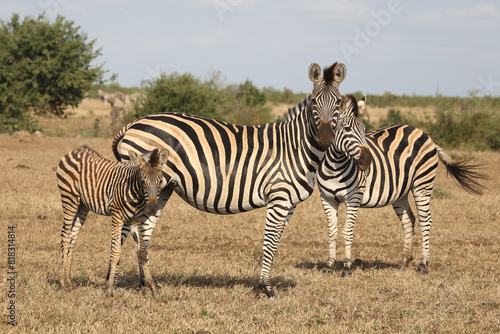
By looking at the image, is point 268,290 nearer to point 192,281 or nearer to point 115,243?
point 192,281

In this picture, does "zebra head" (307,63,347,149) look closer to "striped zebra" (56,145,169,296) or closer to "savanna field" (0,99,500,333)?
"striped zebra" (56,145,169,296)

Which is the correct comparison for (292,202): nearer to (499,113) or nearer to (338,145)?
(338,145)

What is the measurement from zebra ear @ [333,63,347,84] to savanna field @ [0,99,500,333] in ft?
9.17

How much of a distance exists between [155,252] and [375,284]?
368cm

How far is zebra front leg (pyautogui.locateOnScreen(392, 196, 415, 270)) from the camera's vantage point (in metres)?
9.24

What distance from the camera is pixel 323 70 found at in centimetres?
691

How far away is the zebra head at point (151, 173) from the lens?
5996mm

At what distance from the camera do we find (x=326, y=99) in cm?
671

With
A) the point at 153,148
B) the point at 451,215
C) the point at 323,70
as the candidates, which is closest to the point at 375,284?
the point at 323,70

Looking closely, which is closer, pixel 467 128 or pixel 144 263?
pixel 144 263

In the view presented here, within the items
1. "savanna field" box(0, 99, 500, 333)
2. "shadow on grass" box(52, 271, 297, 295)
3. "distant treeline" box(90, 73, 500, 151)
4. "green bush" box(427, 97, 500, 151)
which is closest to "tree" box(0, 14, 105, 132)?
"distant treeline" box(90, 73, 500, 151)

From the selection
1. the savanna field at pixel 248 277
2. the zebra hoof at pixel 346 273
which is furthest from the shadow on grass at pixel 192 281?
the zebra hoof at pixel 346 273

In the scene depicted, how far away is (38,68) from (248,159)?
77.9 ft

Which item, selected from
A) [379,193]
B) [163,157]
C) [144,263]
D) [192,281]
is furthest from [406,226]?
[163,157]
